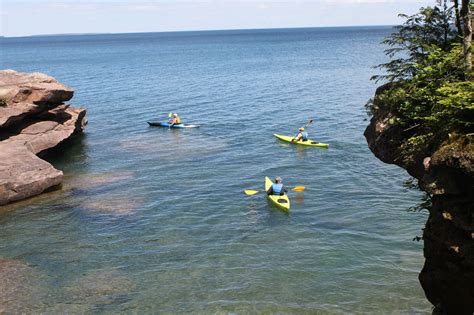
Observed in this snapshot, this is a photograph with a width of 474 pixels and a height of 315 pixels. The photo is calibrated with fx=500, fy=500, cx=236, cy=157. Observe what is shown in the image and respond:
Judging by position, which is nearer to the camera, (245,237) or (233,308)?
(233,308)

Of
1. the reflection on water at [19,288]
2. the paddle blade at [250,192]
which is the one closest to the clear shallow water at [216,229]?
the reflection on water at [19,288]

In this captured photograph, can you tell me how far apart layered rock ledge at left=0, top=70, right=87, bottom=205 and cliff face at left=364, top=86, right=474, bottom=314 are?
2209 cm

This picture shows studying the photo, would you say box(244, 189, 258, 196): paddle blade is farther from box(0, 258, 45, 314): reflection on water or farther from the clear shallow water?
box(0, 258, 45, 314): reflection on water

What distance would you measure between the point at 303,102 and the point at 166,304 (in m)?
41.4

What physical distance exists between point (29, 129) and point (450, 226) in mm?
31327

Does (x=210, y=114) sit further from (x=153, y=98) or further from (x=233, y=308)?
(x=233, y=308)

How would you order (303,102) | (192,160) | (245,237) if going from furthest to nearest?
(303,102) → (192,160) → (245,237)

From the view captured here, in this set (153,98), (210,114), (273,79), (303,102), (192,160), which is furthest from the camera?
(273,79)

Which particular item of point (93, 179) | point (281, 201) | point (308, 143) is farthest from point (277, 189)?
point (93, 179)

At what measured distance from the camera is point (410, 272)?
1880cm

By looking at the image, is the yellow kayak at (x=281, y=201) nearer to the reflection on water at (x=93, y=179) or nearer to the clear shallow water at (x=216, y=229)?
the clear shallow water at (x=216, y=229)

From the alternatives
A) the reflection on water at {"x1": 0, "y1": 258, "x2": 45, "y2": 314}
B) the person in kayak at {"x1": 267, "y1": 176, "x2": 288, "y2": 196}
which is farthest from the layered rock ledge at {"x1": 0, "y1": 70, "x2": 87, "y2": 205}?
the person in kayak at {"x1": 267, "y1": 176, "x2": 288, "y2": 196}

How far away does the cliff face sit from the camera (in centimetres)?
1025

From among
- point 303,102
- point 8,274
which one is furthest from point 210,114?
point 8,274
